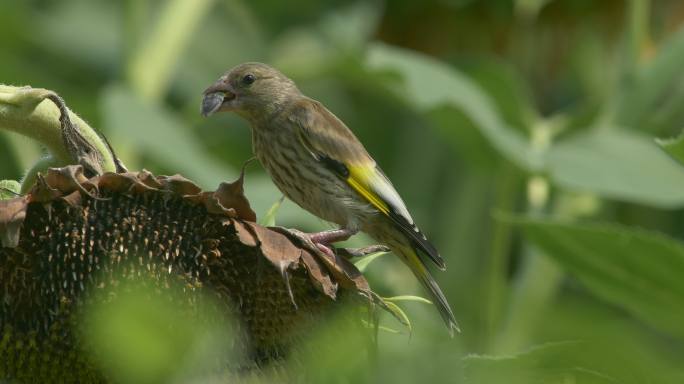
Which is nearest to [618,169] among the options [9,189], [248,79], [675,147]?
[248,79]

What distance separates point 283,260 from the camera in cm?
202

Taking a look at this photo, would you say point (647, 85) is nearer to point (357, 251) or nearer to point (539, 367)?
point (357, 251)

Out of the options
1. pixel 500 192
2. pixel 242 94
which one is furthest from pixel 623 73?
pixel 242 94

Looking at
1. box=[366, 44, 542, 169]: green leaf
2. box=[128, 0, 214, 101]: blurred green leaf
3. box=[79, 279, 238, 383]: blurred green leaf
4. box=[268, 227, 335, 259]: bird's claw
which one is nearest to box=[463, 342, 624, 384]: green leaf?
box=[79, 279, 238, 383]: blurred green leaf

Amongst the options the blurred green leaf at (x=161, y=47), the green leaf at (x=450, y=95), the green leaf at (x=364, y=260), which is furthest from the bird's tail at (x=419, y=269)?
the blurred green leaf at (x=161, y=47)

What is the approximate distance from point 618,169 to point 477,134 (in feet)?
2.43

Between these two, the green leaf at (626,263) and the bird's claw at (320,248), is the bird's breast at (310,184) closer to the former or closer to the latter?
the green leaf at (626,263)

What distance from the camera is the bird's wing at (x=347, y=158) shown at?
3416 millimetres

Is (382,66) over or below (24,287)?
below

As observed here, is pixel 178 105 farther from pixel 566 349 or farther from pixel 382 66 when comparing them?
pixel 566 349

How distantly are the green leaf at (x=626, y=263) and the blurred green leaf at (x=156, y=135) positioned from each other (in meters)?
3.07

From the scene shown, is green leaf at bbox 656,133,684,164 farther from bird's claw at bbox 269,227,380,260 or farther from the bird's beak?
the bird's beak

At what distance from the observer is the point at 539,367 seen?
4.00 ft

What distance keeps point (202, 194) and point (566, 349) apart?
0.99m
